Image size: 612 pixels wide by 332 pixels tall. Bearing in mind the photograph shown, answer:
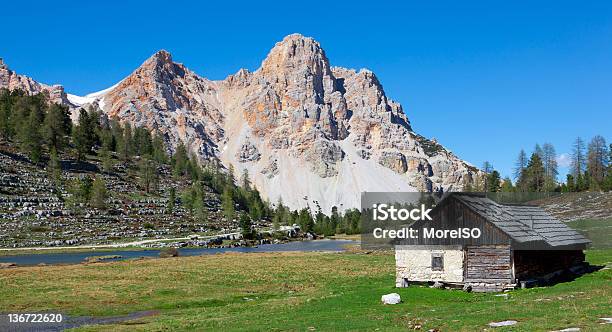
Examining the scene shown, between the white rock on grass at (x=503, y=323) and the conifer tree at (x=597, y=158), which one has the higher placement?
the conifer tree at (x=597, y=158)

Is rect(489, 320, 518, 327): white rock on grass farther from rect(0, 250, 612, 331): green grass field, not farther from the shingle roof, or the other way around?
the shingle roof

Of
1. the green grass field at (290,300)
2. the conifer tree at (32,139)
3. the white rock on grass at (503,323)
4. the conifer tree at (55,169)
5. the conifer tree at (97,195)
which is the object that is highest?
the conifer tree at (32,139)

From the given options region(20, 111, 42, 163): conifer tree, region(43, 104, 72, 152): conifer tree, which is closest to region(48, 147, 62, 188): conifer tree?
region(20, 111, 42, 163): conifer tree

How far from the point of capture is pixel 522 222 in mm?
42656

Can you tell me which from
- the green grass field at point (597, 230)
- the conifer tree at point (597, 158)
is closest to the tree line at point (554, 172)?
the conifer tree at point (597, 158)

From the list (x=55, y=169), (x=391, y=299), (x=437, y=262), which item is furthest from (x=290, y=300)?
(x=55, y=169)

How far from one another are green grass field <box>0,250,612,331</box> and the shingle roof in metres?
3.89

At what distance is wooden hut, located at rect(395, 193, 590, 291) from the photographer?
127 ft

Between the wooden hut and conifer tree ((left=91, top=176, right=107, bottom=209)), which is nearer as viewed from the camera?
the wooden hut

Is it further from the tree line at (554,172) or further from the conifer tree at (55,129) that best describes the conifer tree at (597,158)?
the conifer tree at (55,129)

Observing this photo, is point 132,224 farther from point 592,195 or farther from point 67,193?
point 592,195

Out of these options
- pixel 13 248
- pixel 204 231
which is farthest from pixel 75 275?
pixel 204 231

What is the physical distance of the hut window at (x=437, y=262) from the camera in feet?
133

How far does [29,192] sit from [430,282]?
13446cm
